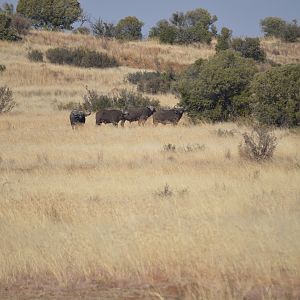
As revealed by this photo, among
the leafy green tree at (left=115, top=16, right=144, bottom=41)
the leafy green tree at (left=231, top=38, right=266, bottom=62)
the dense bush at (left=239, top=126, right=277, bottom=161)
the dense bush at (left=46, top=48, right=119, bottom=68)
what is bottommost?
the dense bush at (left=239, top=126, right=277, bottom=161)

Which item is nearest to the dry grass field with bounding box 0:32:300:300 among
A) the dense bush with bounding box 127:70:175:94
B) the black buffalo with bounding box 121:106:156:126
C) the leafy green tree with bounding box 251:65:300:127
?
the leafy green tree with bounding box 251:65:300:127

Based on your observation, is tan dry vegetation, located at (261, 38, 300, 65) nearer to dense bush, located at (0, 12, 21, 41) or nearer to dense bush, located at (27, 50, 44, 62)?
dense bush, located at (27, 50, 44, 62)

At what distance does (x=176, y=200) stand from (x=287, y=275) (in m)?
3.45

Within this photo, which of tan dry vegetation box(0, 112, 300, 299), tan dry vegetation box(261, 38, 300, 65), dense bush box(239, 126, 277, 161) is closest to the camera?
tan dry vegetation box(0, 112, 300, 299)

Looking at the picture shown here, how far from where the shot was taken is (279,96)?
19891 mm

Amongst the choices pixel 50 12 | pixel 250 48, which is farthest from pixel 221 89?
pixel 50 12

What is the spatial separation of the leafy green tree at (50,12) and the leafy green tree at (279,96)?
57.5 m

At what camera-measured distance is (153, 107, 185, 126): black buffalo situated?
2163 centimetres

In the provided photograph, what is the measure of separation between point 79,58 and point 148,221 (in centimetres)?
4114

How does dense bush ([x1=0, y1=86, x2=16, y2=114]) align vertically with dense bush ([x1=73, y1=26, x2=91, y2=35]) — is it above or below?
below

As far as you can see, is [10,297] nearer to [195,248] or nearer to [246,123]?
[195,248]

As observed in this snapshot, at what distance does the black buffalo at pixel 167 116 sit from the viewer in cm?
2163

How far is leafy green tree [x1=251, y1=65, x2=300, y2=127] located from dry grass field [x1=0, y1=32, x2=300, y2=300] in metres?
4.21

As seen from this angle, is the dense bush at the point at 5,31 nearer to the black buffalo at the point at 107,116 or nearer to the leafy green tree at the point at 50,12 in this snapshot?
the leafy green tree at the point at 50,12
